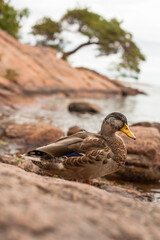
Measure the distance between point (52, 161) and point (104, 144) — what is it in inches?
27.9

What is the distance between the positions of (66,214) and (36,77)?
68.0ft

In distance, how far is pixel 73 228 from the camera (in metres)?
1.00

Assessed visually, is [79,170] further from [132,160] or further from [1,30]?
[1,30]

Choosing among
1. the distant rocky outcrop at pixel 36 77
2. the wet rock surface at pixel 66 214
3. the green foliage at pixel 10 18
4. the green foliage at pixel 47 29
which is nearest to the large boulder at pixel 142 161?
the wet rock surface at pixel 66 214

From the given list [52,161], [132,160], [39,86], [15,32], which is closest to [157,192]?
[132,160]

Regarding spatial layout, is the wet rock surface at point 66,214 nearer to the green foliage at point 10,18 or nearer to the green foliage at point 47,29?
the green foliage at point 10,18

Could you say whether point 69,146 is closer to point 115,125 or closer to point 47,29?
point 115,125

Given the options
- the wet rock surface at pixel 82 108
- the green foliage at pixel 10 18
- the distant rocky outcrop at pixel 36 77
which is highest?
the green foliage at pixel 10 18

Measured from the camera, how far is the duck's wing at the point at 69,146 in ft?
11.4

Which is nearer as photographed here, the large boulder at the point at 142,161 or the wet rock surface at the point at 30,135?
the large boulder at the point at 142,161

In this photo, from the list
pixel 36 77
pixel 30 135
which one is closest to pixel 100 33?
pixel 36 77

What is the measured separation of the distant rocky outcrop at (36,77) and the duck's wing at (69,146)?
11.0m

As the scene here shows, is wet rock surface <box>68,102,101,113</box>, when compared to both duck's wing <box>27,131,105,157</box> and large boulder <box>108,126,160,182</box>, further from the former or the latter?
duck's wing <box>27,131,105,157</box>

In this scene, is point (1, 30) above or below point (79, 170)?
above
